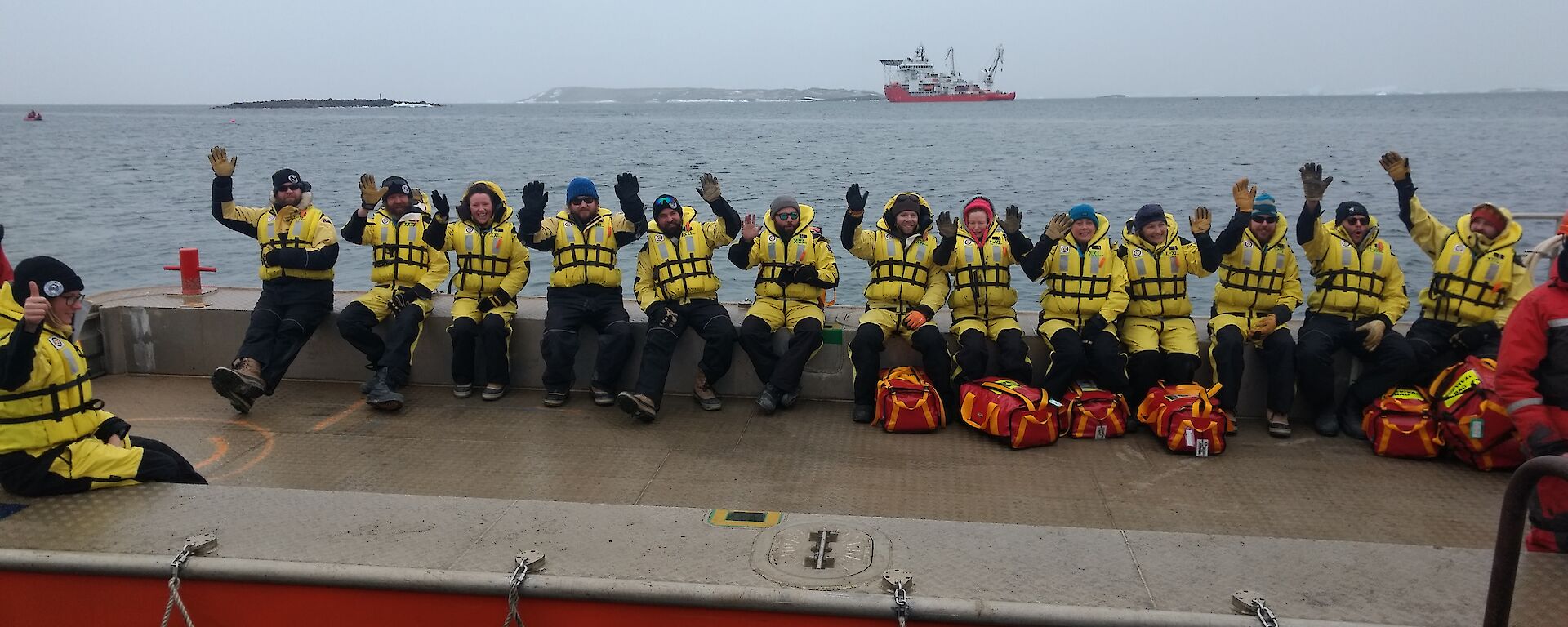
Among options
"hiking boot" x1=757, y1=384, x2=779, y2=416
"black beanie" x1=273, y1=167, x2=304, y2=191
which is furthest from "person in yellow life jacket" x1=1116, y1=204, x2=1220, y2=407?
"black beanie" x1=273, y1=167, x2=304, y2=191

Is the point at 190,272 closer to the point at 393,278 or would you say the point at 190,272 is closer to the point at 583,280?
the point at 393,278

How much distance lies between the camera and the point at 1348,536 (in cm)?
452

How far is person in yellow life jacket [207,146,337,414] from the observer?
21.7ft

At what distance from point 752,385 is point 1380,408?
150 inches

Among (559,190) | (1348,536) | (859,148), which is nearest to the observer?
(1348,536)

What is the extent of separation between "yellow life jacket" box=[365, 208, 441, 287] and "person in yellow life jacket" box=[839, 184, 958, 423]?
297 cm

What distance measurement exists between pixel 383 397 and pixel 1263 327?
5.54 meters

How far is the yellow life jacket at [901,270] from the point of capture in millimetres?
6484

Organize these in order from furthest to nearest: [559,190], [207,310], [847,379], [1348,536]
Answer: [559,190] → [207,310] → [847,379] → [1348,536]

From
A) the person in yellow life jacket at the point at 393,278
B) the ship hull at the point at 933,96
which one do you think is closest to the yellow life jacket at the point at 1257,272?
the person in yellow life jacket at the point at 393,278

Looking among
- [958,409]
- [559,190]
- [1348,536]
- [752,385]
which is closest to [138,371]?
[752,385]

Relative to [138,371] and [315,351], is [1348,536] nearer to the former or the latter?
[315,351]

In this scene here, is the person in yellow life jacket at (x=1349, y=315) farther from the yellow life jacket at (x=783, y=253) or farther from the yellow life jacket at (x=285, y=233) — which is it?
the yellow life jacket at (x=285, y=233)

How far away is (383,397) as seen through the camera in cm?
643
